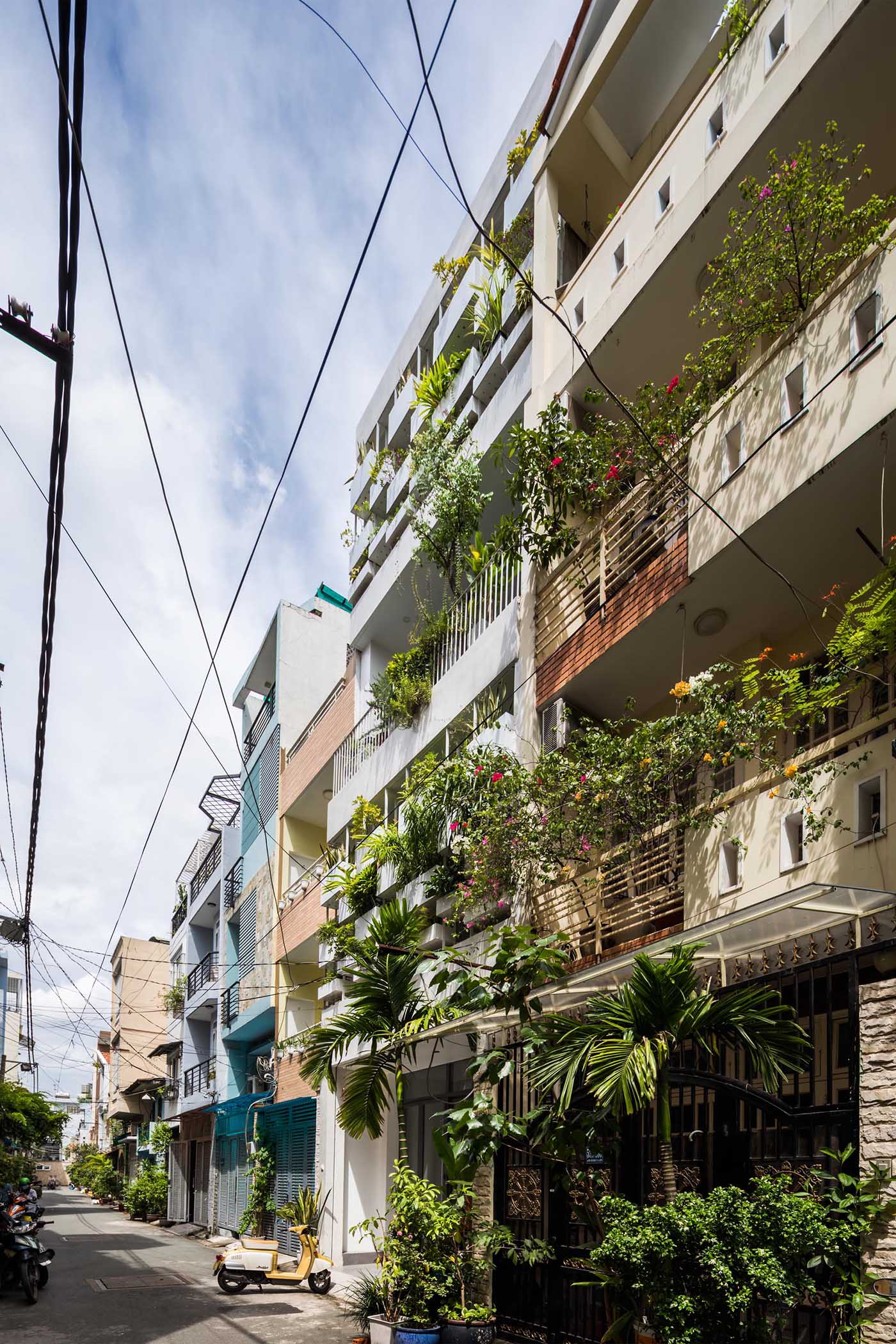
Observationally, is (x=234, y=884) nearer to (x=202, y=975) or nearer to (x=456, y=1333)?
(x=202, y=975)

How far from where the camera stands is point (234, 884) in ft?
92.6

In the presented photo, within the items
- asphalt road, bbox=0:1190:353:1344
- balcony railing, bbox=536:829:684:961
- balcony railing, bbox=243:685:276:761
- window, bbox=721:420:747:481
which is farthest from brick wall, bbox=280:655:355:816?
window, bbox=721:420:747:481

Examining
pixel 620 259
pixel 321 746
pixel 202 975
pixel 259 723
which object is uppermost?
pixel 620 259

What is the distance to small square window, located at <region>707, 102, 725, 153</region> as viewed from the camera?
29.8ft

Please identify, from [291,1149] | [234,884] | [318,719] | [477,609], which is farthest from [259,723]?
[477,609]

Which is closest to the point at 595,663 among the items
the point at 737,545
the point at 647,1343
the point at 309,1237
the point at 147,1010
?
the point at 737,545

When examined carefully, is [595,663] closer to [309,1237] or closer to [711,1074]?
[711,1074]

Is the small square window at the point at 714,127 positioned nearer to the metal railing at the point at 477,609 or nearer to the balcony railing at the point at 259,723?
the metal railing at the point at 477,609

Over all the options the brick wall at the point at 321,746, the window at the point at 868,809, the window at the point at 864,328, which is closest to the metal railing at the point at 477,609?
the brick wall at the point at 321,746

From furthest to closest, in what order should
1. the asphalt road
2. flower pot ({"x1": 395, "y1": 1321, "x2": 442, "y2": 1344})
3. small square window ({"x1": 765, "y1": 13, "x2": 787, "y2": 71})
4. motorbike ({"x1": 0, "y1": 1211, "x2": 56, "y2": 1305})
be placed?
motorbike ({"x1": 0, "y1": 1211, "x2": 56, "y2": 1305}) < the asphalt road < flower pot ({"x1": 395, "y1": 1321, "x2": 442, "y2": 1344}) < small square window ({"x1": 765, "y1": 13, "x2": 787, "y2": 71})

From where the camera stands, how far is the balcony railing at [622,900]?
28.7 feet

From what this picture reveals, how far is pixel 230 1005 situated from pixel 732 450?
895 inches

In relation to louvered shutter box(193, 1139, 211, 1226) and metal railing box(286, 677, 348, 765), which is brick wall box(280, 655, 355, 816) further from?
louvered shutter box(193, 1139, 211, 1226)

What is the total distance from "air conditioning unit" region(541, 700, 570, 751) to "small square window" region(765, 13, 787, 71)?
608 centimetres
